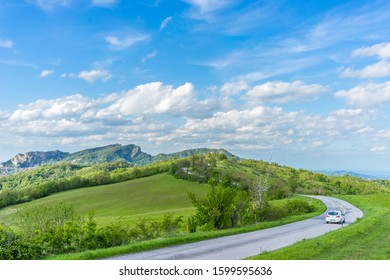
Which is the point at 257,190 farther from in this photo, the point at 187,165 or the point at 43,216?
the point at 187,165

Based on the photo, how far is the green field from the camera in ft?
320

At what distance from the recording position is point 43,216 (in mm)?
28469

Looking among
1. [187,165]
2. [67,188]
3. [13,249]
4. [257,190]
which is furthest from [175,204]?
[13,249]

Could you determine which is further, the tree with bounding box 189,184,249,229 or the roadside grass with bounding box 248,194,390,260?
the tree with bounding box 189,184,249,229

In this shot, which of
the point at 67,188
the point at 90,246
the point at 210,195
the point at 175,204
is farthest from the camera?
the point at 67,188

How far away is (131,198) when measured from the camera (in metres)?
110

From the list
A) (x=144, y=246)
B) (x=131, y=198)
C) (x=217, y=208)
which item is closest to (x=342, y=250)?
(x=144, y=246)

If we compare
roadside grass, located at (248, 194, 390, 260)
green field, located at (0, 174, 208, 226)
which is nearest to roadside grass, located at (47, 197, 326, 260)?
roadside grass, located at (248, 194, 390, 260)

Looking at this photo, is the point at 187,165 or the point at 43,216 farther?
the point at 187,165

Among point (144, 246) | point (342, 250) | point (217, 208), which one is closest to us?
point (342, 250)

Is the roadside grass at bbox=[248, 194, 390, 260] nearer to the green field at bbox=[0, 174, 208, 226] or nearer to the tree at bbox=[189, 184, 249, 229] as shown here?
the tree at bbox=[189, 184, 249, 229]

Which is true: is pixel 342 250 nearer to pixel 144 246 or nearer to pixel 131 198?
pixel 144 246

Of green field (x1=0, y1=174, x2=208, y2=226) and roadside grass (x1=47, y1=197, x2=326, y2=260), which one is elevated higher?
roadside grass (x1=47, y1=197, x2=326, y2=260)
